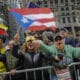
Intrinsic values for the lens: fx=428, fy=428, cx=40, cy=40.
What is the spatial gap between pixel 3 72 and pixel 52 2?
11088 cm

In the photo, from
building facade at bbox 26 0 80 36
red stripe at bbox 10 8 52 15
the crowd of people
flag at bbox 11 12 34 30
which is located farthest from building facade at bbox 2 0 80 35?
the crowd of people

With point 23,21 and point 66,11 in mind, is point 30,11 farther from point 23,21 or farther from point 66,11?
point 66,11

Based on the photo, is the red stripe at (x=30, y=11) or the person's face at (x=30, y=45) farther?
the red stripe at (x=30, y=11)

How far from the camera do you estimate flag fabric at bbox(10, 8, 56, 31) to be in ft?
35.3

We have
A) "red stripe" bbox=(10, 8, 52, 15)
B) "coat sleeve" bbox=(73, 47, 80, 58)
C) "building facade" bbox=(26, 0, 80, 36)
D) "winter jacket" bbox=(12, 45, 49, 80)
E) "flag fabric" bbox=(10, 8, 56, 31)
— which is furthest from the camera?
"building facade" bbox=(26, 0, 80, 36)

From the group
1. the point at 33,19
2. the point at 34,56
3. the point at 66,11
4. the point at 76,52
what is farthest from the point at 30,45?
the point at 66,11

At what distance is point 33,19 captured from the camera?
10875 millimetres

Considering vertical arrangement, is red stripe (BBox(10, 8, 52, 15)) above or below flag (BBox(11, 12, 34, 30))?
above

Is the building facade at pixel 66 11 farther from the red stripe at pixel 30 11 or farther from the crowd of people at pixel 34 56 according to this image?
the crowd of people at pixel 34 56

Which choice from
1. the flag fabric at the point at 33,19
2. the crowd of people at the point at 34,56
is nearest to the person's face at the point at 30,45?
the crowd of people at the point at 34,56

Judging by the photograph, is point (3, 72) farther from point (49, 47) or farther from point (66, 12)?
point (66, 12)

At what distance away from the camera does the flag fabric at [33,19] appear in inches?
423

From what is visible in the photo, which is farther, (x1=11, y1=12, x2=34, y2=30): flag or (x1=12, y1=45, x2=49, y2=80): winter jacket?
(x1=11, y1=12, x2=34, y2=30): flag

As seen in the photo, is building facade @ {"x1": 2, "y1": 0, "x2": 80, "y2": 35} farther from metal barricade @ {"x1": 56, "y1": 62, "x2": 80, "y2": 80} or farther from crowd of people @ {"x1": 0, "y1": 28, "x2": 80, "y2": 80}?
crowd of people @ {"x1": 0, "y1": 28, "x2": 80, "y2": 80}
